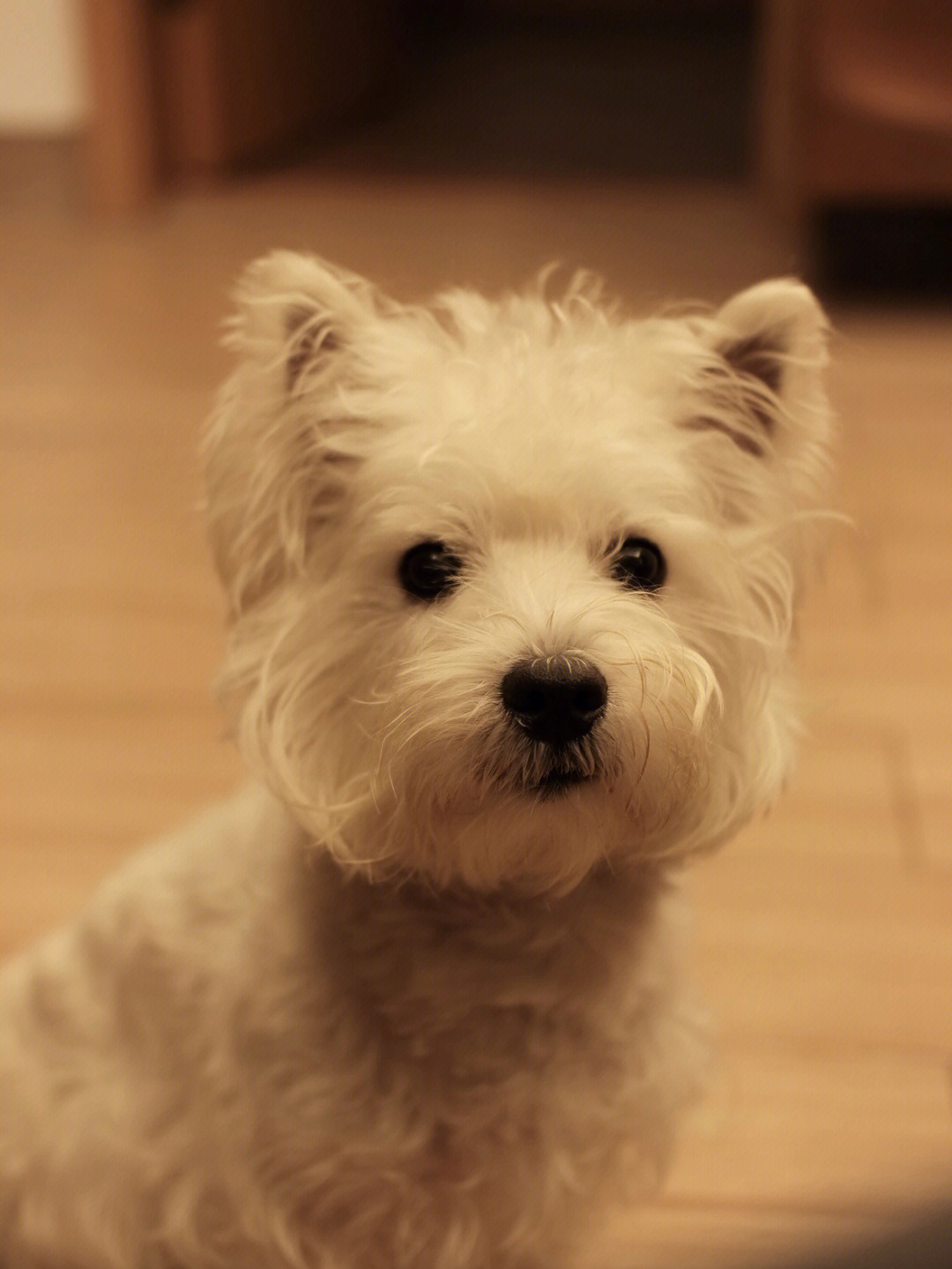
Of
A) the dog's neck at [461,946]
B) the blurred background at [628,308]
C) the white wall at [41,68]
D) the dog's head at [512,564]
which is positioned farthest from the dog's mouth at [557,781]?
the white wall at [41,68]

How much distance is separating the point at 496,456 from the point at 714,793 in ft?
0.75

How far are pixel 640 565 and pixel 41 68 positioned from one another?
265 cm

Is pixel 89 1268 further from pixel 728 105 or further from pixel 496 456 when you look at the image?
pixel 728 105

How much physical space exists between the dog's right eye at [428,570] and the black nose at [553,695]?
0.31ft

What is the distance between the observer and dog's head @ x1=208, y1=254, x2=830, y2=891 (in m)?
0.81

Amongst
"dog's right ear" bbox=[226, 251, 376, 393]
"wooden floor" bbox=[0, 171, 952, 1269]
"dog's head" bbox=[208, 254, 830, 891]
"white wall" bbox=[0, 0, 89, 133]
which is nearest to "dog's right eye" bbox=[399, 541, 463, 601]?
"dog's head" bbox=[208, 254, 830, 891]

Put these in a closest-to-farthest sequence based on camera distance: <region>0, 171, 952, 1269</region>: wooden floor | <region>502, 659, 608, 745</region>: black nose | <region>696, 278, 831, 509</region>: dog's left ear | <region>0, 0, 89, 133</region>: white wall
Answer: <region>502, 659, 608, 745</region>: black nose → <region>696, 278, 831, 509</region>: dog's left ear → <region>0, 171, 952, 1269</region>: wooden floor → <region>0, 0, 89, 133</region>: white wall

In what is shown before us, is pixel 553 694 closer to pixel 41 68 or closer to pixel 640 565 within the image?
pixel 640 565

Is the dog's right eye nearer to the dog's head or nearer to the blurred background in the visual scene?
the dog's head

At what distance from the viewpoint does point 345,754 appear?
2.93 feet

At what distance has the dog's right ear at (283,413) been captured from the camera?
2.93ft

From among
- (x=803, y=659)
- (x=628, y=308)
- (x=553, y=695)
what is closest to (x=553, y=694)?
(x=553, y=695)

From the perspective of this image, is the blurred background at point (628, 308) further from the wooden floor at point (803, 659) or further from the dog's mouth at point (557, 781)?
the dog's mouth at point (557, 781)

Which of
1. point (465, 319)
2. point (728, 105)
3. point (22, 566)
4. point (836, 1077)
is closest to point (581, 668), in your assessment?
point (465, 319)
